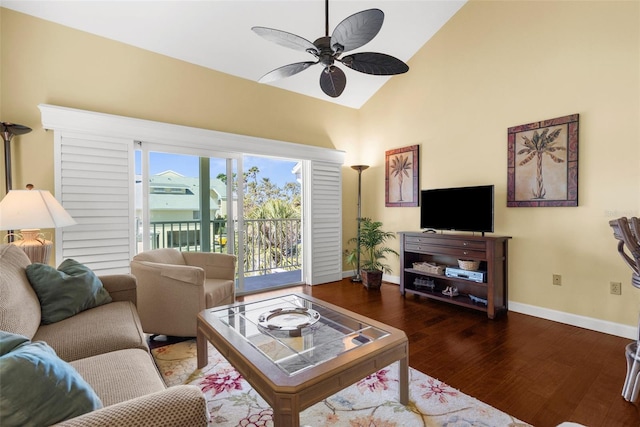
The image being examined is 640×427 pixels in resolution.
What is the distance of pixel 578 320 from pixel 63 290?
4.22 m

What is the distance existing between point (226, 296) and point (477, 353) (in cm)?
221

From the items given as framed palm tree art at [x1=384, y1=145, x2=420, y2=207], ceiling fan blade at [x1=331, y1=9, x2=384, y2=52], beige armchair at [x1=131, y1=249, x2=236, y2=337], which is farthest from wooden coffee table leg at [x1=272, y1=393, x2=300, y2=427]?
framed palm tree art at [x1=384, y1=145, x2=420, y2=207]

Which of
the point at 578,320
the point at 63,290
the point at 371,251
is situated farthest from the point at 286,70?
the point at 578,320

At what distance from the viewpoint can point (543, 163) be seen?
9.91ft

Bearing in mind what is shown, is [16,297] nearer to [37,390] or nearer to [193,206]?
[37,390]

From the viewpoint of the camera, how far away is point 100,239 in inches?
121

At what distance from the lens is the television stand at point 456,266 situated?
3.09 m

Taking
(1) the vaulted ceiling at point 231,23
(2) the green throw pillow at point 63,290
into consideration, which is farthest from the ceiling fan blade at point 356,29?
(2) the green throw pillow at point 63,290

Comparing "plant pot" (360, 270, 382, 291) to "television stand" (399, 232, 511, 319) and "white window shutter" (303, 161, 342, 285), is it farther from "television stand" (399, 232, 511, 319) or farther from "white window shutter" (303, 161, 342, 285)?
"white window shutter" (303, 161, 342, 285)

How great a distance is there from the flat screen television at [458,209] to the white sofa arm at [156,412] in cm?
316

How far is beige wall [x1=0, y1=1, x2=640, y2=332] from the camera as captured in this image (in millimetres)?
2645

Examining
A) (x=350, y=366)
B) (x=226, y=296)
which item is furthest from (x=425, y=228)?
(x=350, y=366)

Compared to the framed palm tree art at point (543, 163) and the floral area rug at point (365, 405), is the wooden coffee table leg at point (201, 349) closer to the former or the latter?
the floral area rug at point (365, 405)

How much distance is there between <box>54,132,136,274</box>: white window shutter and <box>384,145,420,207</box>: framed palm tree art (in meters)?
3.40
